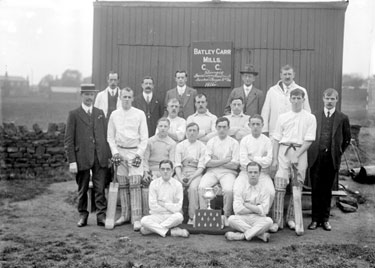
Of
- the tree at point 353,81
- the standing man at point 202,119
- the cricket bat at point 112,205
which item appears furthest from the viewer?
the tree at point 353,81

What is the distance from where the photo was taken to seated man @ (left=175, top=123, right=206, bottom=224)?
6.65 m

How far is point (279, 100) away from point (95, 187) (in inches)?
113

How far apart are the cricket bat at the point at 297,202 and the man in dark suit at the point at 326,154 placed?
0.91 feet

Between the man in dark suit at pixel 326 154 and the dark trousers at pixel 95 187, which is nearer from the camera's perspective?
the man in dark suit at pixel 326 154

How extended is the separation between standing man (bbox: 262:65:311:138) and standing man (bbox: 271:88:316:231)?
0.51m

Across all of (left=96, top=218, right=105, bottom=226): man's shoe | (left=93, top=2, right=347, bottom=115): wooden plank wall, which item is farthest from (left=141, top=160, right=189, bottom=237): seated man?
(left=93, top=2, right=347, bottom=115): wooden plank wall

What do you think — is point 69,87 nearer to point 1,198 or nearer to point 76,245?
point 1,198

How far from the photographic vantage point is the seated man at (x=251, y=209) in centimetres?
579

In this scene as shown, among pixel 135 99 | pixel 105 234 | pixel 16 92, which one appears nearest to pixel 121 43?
pixel 135 99

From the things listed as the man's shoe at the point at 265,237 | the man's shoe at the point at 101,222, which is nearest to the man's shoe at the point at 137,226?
the man's shoe at the point at 101,222

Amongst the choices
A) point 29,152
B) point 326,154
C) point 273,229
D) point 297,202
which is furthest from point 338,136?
point 29,152

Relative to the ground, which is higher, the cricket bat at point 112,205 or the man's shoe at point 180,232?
the cricket bat at point 112,205

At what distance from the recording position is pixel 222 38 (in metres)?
8.32

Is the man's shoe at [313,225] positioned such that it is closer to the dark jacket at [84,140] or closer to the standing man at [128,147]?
the standing man at [128,147]
